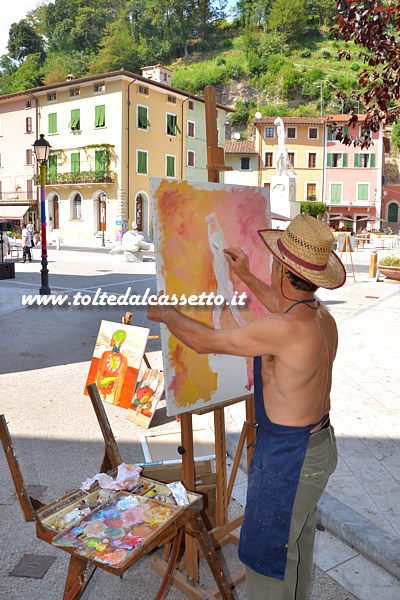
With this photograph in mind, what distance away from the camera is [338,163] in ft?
170

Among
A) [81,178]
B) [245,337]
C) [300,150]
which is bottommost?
[245,337]

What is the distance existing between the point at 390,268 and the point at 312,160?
123 feet

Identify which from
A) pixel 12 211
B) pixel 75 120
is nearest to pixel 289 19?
pixel 75 120

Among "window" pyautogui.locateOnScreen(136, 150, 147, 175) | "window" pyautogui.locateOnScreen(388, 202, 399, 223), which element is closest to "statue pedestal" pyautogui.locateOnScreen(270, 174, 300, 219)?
"window" pyautogui.locateOnScreen(136, 150, 147, 175)

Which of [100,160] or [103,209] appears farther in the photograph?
[103,209]

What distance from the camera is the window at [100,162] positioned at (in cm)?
3838

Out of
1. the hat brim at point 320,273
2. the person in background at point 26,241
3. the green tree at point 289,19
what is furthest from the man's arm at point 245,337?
the green tree at point 289,19

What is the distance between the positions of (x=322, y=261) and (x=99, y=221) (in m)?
39.2

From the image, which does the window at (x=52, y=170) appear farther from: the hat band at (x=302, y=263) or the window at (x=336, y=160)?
the hat band at (x=302, y=263)

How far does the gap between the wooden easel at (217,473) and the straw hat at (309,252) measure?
113cm

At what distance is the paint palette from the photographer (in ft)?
6.91

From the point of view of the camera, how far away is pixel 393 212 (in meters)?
57.3

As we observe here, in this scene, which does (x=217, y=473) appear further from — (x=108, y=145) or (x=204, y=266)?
(x=108, y=145)

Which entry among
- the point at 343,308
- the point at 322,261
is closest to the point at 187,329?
the point at 322,261
